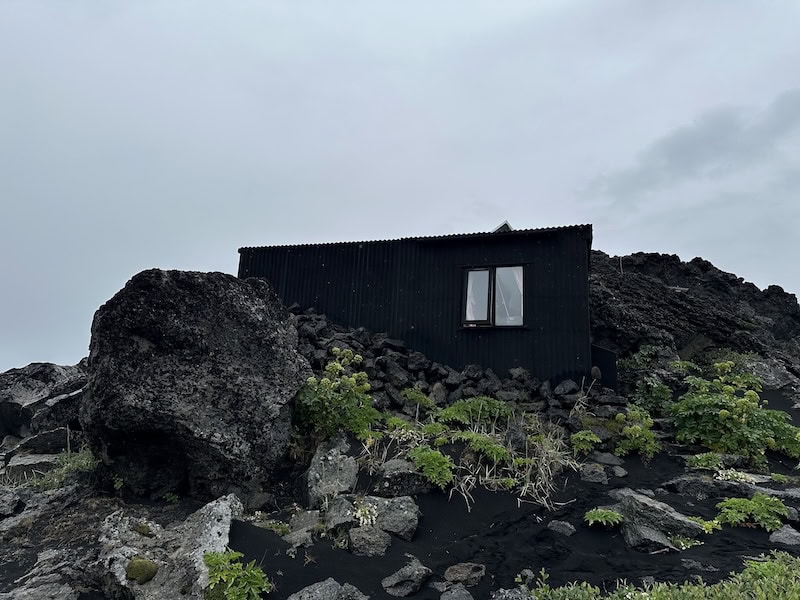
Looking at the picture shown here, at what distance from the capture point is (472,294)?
13.0 m

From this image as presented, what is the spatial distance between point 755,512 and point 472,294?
7.04 meters

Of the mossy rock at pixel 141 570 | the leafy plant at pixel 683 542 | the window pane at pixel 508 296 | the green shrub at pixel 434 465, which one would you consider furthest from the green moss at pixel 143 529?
the window pane at pixel 508 296

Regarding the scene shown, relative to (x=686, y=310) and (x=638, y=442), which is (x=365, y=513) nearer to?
(x=638, y=442)

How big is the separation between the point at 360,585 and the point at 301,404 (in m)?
3.45

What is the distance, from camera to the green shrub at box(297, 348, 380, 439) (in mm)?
9039

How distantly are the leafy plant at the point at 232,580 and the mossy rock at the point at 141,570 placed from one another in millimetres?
619

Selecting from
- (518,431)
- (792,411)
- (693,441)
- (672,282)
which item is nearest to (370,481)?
(518,431)

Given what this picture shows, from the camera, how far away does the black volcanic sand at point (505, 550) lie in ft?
20.4

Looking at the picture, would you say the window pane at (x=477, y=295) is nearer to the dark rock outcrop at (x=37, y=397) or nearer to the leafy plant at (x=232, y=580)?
the leafy plant at (x=232, y=580)

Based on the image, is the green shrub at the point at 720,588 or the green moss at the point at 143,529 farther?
the green moss at the point at 143,529

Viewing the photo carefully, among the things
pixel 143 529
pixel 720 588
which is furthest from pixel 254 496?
pixel 720 588

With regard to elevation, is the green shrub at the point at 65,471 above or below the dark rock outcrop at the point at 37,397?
below

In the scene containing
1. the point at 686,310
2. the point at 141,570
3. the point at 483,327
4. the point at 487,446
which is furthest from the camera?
the point at 686,310

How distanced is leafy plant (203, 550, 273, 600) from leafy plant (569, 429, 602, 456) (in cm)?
567
